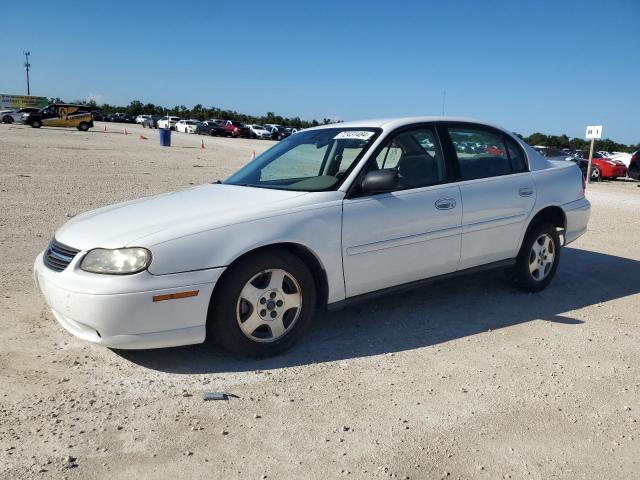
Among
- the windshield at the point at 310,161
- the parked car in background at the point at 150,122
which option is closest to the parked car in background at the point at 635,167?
the windshield at the point at 310,161

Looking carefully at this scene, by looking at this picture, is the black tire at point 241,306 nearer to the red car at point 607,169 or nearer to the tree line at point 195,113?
the red car at point 607,169

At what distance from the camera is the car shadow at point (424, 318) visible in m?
3.78

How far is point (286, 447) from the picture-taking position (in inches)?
110

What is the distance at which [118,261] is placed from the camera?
3.34 metres

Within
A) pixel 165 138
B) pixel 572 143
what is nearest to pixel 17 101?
pixel 165 138

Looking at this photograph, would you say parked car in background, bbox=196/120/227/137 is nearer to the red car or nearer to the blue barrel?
the blue barrel

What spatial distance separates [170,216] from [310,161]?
1.42m

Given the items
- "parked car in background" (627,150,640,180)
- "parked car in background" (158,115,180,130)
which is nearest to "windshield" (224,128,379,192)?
"parked car in background" (627,150,640,180)

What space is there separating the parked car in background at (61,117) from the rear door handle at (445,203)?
42584 mm

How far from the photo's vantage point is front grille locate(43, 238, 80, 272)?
3.55 m

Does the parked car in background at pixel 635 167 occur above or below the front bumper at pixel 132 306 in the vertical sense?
above

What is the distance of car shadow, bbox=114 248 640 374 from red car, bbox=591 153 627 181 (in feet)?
61.3

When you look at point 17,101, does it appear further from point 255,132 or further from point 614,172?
point 614,172

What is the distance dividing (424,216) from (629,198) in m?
13.3
